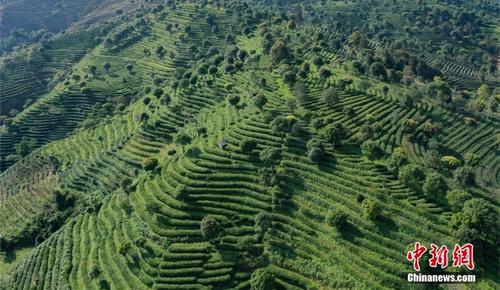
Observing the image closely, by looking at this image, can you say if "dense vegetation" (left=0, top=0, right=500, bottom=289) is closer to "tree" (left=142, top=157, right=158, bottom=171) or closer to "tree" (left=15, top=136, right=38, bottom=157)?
"tree" (left=142, top=157, right=158, bottom=171)

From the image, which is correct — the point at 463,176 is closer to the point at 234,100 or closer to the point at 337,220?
the point at 337,220

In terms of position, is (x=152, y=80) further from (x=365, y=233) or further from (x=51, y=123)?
(x=365, y=233)

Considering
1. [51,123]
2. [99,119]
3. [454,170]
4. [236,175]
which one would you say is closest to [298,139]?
[236,175]

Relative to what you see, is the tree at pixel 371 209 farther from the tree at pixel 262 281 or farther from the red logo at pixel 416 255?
the tree at pixel 262 281

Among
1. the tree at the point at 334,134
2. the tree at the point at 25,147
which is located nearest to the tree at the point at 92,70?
the tree at the point at 25,147

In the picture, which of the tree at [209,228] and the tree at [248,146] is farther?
the tree at [248,146]

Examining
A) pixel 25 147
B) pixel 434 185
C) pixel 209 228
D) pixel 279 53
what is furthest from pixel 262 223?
pixel 25 147
